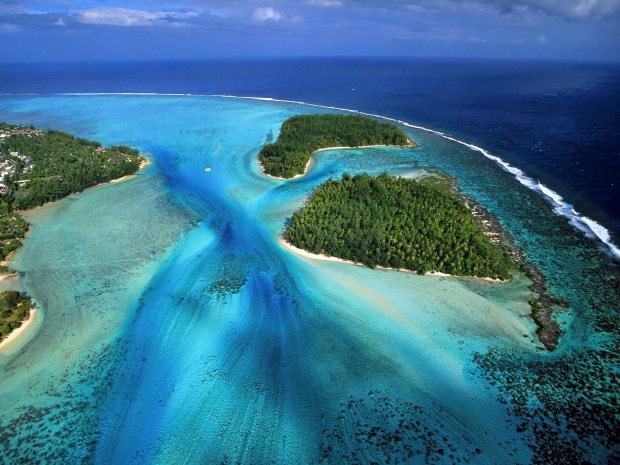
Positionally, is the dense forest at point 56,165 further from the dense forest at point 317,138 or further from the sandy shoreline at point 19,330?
the sandy shoreline at point 19,330

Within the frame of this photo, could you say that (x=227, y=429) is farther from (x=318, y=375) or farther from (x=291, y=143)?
(x=291, y=143)

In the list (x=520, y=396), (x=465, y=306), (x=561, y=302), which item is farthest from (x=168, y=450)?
(x=561, y=302)

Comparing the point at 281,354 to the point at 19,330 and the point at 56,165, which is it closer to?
the point at 19,330

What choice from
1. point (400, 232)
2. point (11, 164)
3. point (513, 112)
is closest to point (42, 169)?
point (11, 164)

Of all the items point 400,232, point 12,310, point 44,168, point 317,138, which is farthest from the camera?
point 317,138

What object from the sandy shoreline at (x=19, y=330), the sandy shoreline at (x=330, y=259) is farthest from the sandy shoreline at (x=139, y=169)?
the sandy shoreline at (x=330, y=259)

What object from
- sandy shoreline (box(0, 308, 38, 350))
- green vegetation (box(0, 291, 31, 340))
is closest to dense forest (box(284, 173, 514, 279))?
sandy shoreline (box(0, 308, 38, 350))

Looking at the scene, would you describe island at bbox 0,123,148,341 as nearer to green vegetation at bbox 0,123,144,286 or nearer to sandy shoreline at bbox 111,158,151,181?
green vegetation at bbox 0,123,144,286
